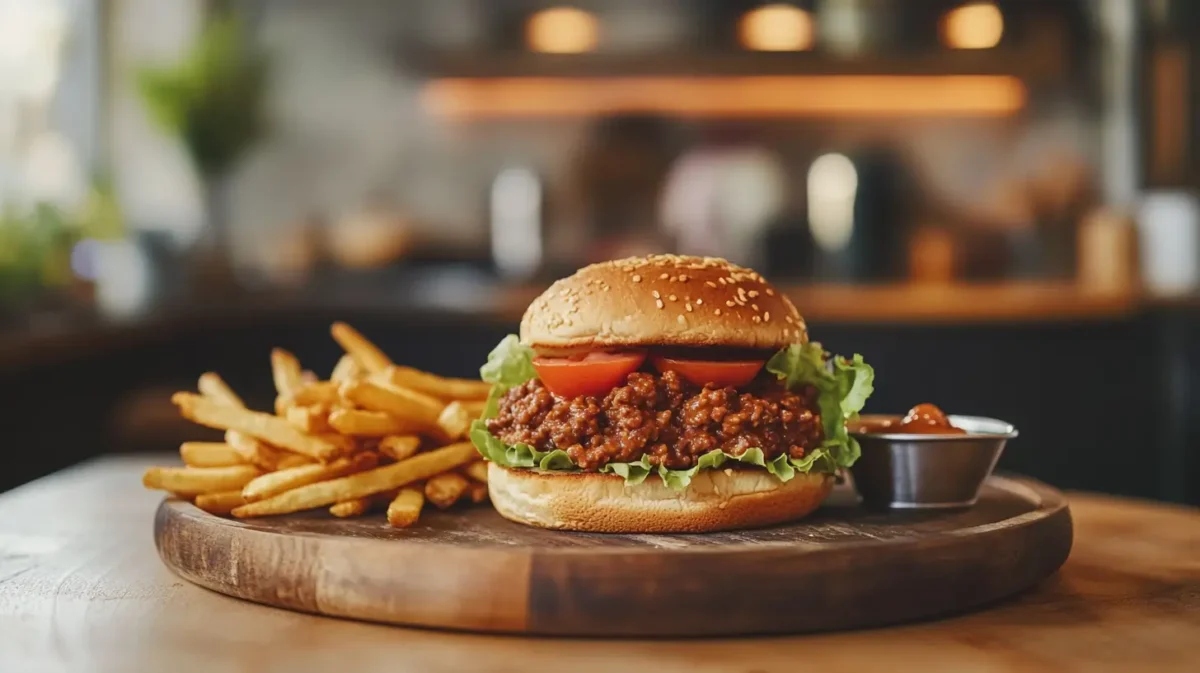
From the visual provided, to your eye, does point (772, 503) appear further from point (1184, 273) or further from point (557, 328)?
point (1184, 273)

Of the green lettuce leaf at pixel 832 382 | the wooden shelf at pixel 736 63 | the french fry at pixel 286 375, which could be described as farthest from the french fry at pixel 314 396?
the wooden shelf at pixel 736 63

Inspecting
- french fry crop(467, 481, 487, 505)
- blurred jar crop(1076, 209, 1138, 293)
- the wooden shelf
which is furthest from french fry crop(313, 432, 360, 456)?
the wooden shelf

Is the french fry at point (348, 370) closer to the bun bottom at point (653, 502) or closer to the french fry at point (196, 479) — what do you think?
the french fry at point (196, 479)

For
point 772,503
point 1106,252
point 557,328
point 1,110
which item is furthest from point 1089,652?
point 1,110

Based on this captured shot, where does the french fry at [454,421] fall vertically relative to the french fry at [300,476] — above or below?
above

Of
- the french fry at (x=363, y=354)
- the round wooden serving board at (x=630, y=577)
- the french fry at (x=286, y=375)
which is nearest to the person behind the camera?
the round wooden serving board at (x=630, y=577)

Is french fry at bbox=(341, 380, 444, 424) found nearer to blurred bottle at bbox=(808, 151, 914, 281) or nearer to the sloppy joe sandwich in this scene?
the sloppy joe sandwich

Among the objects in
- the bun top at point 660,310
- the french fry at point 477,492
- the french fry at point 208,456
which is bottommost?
the french fry at point 477,492
